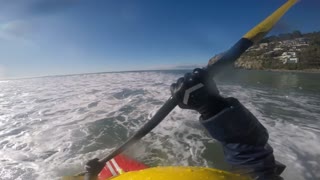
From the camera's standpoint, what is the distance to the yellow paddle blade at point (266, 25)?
1.63 m

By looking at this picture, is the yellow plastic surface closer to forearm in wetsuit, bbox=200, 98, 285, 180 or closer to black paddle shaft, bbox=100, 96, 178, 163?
forearm in wetsuit, bbox=200, 98, 285, 180

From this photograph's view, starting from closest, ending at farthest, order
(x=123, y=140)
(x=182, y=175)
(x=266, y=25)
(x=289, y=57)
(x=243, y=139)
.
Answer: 1. (x=243, y=139)
2. (x=266, y=25)
3. (x=182, y=175)
4. (x=123, y=140)
5. (x=289, y=57)

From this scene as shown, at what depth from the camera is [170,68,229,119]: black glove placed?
147 centimetres

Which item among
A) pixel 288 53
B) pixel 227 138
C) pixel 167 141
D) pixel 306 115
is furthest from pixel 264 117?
pixel 288 53

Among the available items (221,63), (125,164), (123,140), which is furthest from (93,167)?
(123,140)

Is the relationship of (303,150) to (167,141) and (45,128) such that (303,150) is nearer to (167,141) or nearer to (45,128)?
(167,141)

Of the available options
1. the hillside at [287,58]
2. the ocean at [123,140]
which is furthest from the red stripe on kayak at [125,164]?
the hillside at [287,58]

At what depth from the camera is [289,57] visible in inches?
4875

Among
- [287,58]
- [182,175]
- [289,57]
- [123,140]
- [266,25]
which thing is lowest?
[123,140]

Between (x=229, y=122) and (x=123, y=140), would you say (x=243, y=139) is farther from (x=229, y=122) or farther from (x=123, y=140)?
(x=123, y=140)

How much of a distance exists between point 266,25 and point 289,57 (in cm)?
13659

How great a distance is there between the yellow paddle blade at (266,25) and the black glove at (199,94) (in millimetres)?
389

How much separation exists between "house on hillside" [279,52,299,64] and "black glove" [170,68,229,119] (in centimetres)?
13329

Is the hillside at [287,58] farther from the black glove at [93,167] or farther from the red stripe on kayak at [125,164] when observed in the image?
the black glove at [93,167]
